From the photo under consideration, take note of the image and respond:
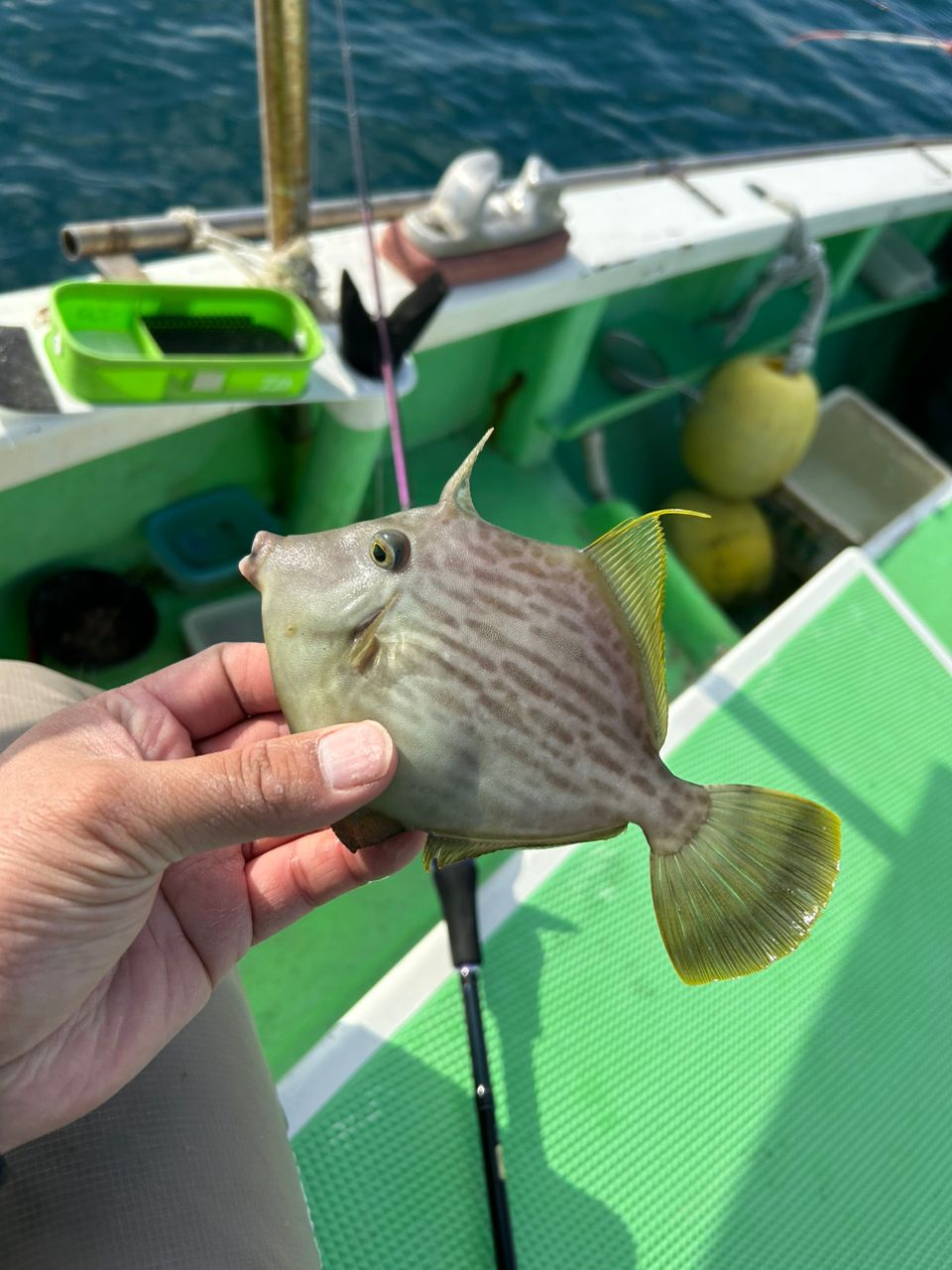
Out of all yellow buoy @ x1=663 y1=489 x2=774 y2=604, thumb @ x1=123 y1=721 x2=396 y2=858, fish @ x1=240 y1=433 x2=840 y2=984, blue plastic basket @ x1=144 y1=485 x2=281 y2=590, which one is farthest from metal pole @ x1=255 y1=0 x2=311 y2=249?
yellow buoy @ x1=663 y1=489 x2=774 y2=604

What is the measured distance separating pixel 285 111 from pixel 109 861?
2632mm

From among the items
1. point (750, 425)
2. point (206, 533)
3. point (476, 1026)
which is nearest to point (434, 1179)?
point (476, 1026)

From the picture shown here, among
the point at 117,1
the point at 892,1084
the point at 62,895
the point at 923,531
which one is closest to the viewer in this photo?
the point at 62,895

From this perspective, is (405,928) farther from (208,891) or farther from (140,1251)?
(140,1251)

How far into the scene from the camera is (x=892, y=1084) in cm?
263

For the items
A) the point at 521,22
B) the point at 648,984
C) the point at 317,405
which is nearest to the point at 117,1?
the point at 521,22

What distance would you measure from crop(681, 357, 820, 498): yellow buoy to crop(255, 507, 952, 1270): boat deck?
2.14 meters

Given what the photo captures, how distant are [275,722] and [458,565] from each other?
78 cm

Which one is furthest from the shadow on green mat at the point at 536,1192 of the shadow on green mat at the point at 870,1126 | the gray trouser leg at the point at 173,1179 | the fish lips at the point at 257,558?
the fish lips at the point at 257,558

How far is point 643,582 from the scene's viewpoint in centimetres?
175

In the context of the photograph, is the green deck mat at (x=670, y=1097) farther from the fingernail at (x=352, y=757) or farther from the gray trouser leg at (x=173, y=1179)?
the fingernail at (x=352, y=757)

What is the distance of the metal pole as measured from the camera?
2869mm

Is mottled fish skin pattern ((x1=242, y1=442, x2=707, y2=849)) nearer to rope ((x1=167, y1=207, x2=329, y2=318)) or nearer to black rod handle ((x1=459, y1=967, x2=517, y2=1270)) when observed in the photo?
black rod handle ((x1=459, y1=967, x2=517, y2=1270))

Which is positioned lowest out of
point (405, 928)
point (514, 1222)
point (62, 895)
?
point (405, 928)
